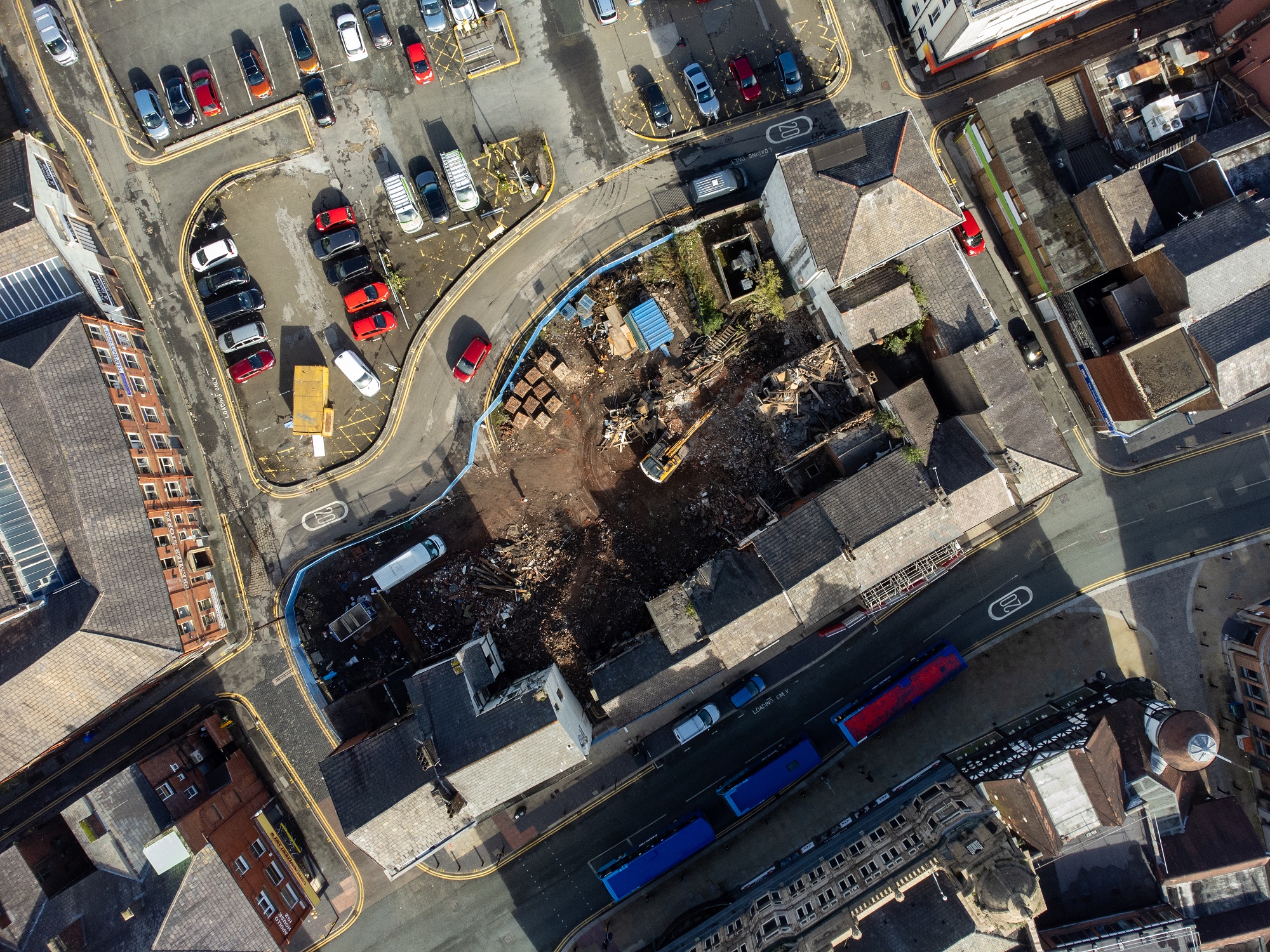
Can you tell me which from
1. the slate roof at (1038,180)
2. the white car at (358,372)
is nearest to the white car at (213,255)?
the white car at (358,372)

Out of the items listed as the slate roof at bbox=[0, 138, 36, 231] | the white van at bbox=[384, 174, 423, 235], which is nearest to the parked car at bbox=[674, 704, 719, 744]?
the white van at bbox=[384, 174, 423, 235]

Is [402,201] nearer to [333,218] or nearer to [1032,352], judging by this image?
[333,218]

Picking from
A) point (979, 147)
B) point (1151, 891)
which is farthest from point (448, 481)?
point (1151, 891)

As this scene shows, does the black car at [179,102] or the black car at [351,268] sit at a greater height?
the black car at [179,102]

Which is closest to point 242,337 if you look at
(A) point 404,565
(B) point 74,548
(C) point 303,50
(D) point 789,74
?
(B) point 74,548

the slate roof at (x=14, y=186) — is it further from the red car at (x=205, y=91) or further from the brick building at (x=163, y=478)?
the red car at (x=205, y=91)

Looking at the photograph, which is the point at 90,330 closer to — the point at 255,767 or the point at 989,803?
the point at 255,767
